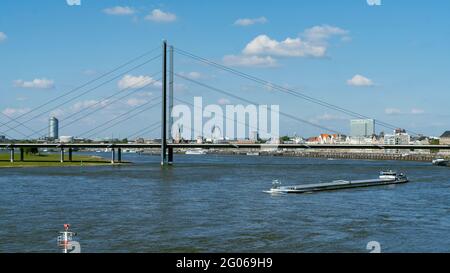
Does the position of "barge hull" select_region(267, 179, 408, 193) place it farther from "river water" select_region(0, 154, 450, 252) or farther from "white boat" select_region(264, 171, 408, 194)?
"river water" select_region(0, 154, 450, 252)

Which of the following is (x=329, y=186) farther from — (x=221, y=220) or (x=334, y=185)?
(x=221, y=220)

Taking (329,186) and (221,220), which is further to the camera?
(329,186)

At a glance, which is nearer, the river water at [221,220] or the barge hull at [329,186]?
the river water at [221,220]

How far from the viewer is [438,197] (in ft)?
95.9

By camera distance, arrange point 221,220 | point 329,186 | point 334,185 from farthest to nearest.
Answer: point 334,185, point 329,186, point 221,220

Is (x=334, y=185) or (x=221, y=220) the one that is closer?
(x=221, y=220)

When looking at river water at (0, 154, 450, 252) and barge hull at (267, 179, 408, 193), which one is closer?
river water at (0, 154, 450, 252)

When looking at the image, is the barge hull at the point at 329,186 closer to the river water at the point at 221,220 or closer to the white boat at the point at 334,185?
the white boat at the point at 334,185

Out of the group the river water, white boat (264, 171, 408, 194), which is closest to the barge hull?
white boat (264, 171, 408, 194)

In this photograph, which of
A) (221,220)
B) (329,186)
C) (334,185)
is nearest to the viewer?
(221,220)

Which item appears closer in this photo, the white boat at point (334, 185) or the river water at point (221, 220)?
the river water at point (221, 220)

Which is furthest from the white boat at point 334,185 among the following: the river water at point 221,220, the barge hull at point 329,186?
the river water at point 221,220

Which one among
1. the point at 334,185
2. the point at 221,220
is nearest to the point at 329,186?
the point at 334,185

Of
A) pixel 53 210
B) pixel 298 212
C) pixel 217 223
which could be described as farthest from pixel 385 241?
pixel 53 210
